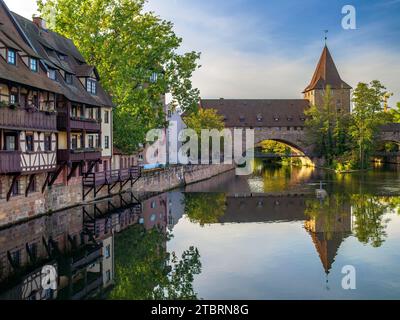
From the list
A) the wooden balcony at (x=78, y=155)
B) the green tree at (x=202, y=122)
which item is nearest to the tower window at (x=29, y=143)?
the wooden balcony at (x=78, y=155)

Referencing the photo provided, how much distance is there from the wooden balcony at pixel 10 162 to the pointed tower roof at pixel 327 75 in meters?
66.2

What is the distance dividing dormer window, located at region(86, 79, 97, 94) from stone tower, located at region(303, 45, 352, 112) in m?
55.0

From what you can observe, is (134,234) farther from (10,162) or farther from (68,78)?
(68,78)

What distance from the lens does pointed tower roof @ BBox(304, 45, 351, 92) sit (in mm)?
81688

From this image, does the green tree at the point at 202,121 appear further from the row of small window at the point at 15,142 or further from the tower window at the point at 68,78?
the row of small window at the point at 15,142

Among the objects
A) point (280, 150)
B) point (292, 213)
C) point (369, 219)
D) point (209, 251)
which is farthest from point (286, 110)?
point (209, 251)

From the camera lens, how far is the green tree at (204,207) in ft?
95.9

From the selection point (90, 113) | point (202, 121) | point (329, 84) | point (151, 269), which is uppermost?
point (329, 84)

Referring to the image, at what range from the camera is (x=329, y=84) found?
8144 cm

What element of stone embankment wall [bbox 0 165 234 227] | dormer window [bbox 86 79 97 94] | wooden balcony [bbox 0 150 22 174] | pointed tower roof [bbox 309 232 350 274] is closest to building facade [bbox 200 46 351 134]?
stone embankment wall [bbox 0 165 234 227]

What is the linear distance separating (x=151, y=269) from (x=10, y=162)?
8337 mm

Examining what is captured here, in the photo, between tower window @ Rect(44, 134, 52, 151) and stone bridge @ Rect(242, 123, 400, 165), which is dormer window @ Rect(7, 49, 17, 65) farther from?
stone bridge @ Rect(242, 123, 400, 165)
